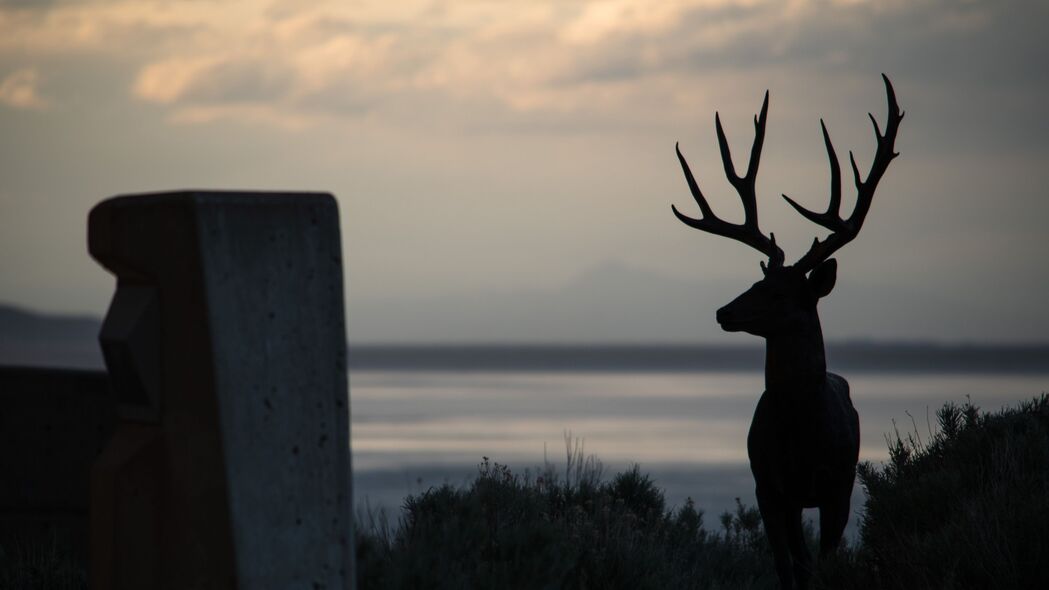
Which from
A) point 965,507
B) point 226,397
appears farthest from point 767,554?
point 226,397

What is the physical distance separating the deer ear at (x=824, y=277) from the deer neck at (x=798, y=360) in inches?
6.3

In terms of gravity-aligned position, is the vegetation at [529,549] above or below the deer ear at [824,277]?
A: below

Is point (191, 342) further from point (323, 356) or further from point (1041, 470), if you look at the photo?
point (1041, 470)

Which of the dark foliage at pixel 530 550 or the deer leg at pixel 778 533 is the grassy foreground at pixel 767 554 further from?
the deer leg at pixel 778 533

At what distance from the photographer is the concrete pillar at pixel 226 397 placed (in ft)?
13.0

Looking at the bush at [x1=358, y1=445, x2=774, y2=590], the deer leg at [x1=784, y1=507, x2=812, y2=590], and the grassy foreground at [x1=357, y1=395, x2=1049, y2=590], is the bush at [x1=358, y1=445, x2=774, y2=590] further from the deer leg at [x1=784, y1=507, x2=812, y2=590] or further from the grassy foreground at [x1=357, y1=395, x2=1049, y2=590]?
the deer leg at [x1=784, y1=507, x2=812, y2=590]

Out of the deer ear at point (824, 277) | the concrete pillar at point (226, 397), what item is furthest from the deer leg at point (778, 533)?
→ the concrete pillar at point (226, 397)

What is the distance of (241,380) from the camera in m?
3.99

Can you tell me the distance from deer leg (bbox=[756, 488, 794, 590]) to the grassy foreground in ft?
0.61

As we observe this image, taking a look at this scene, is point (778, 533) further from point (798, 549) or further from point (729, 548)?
point (729, 548)

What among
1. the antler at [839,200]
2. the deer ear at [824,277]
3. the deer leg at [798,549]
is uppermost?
the antler at [839,200]

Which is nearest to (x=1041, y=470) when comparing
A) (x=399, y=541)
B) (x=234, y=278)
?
(x=399, y=541)

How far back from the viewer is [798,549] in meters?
6.75

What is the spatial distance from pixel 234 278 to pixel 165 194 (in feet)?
1.37
